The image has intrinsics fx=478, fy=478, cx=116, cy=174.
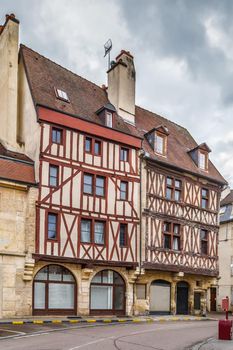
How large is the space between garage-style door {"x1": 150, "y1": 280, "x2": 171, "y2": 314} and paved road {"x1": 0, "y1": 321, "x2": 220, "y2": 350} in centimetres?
836

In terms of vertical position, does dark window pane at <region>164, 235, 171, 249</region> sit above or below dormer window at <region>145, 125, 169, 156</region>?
below

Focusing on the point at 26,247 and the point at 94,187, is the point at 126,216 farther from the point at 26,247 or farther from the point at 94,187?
the point at 26,247

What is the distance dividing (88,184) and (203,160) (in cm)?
970

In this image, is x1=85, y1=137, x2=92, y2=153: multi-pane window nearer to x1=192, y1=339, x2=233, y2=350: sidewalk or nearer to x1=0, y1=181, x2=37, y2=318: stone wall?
x1=0, y1=181, x2=37, y2=318: stone wall

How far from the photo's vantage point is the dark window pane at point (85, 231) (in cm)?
2345

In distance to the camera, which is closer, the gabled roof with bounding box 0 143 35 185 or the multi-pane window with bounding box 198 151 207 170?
the gabled roof with bounding box 0 143 35 185

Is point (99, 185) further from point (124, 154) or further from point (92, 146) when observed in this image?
point (124, 154)

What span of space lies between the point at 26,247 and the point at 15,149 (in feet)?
16.3

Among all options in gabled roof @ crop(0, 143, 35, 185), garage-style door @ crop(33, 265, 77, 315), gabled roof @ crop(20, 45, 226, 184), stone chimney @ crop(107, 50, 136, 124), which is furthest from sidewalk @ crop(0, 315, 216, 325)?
stone chimney @ crop(107, 50, 136, 124)

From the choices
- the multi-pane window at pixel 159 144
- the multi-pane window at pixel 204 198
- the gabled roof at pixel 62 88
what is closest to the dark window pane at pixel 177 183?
the multi-pane window at pixel 159 144

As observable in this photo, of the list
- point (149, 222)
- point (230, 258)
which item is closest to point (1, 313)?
point (149, 222)

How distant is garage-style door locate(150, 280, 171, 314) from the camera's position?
26.4 m

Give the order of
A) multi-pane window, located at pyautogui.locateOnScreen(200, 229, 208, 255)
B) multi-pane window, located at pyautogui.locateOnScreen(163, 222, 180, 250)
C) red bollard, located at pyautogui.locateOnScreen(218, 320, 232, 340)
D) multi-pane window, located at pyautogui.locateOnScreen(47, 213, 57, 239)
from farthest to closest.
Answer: multi-pane window, located at pyautogui.locateOnScreen(200, 229, 208, 255)
multi-pane window, located at pyautogui.locateOnScreen(163, 222, 180, 250)
multi-pane window, located at pyautogui.locateOnScreen(47, 213, 57, 239)
red bollard, located at pyautogui.locateOnScreen(218, 320, 232, 340)

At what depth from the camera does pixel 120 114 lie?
2755 cm
